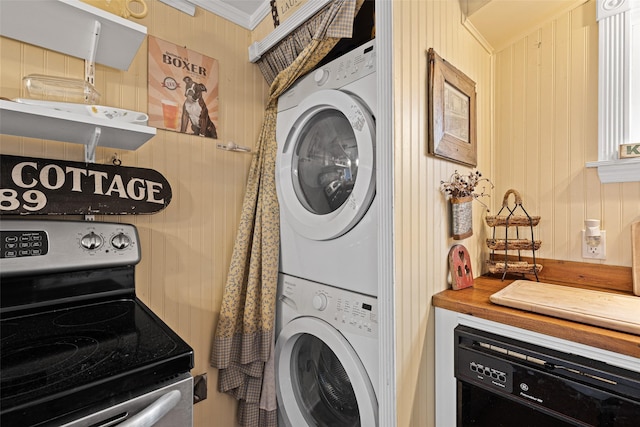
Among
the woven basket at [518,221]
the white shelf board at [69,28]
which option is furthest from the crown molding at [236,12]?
the woven basket at [518,221]

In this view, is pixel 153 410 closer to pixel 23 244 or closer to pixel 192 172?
pixel 23 244

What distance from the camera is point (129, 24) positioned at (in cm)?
104

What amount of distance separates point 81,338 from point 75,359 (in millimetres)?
145

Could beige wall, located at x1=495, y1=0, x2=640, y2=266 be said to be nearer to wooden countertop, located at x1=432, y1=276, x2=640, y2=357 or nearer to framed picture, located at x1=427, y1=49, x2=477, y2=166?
framed picture, located at x1=427, y1=49, x2=477, y2=166

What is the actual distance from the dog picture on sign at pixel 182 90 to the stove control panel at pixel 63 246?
541 mm

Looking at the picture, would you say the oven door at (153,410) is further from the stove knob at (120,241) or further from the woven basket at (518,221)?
the woven basket at (518,221)

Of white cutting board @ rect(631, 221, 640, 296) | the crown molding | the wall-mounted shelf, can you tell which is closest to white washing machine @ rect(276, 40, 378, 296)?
the wall-mounted shelf

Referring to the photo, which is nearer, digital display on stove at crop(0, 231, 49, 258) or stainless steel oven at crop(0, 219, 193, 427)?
stainless steel oven at crop(0, 219, 193, 427)

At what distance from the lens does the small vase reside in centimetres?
130

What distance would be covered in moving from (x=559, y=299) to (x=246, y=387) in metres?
1.43

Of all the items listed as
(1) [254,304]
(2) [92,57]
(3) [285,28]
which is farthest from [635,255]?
(2) [92,57]

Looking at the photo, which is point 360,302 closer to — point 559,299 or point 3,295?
point 559,299

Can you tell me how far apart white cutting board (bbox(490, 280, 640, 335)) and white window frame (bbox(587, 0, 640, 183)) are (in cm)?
54

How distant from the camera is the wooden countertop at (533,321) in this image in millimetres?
819
